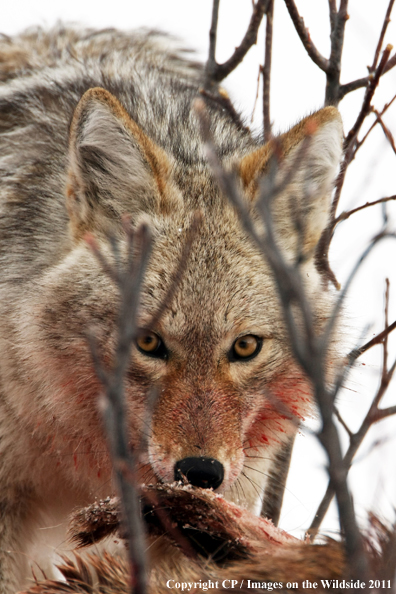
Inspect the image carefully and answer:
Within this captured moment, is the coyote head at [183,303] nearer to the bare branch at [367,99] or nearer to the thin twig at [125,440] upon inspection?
the bare branch at [367,99]

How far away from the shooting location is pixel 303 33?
15.7 feet

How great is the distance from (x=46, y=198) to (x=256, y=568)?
3113 mm

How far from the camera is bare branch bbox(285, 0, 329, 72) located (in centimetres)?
473

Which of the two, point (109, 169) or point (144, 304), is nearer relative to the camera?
point (144, 304)

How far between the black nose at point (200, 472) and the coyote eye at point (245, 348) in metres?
0.74

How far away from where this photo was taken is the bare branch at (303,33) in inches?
186

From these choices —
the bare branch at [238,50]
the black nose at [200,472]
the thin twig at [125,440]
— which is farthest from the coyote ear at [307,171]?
the thin twig at [125,440]

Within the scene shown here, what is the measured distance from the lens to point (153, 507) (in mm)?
2668

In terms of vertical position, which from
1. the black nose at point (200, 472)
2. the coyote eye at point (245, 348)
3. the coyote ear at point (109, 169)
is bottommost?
the black nose at point (200, 472)

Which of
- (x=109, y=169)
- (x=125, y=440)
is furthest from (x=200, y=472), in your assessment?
(x=109, y=169)

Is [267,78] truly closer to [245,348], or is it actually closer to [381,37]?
[381,37]

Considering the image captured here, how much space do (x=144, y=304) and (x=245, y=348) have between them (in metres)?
0.63

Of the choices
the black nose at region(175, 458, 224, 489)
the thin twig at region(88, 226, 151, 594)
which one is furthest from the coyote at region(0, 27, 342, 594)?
the thin twig at region(88, 226, 151, 594)

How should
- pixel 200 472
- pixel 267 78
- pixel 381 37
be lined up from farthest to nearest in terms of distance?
pixel 267 78
pixel 381 37
pixel 200 472
